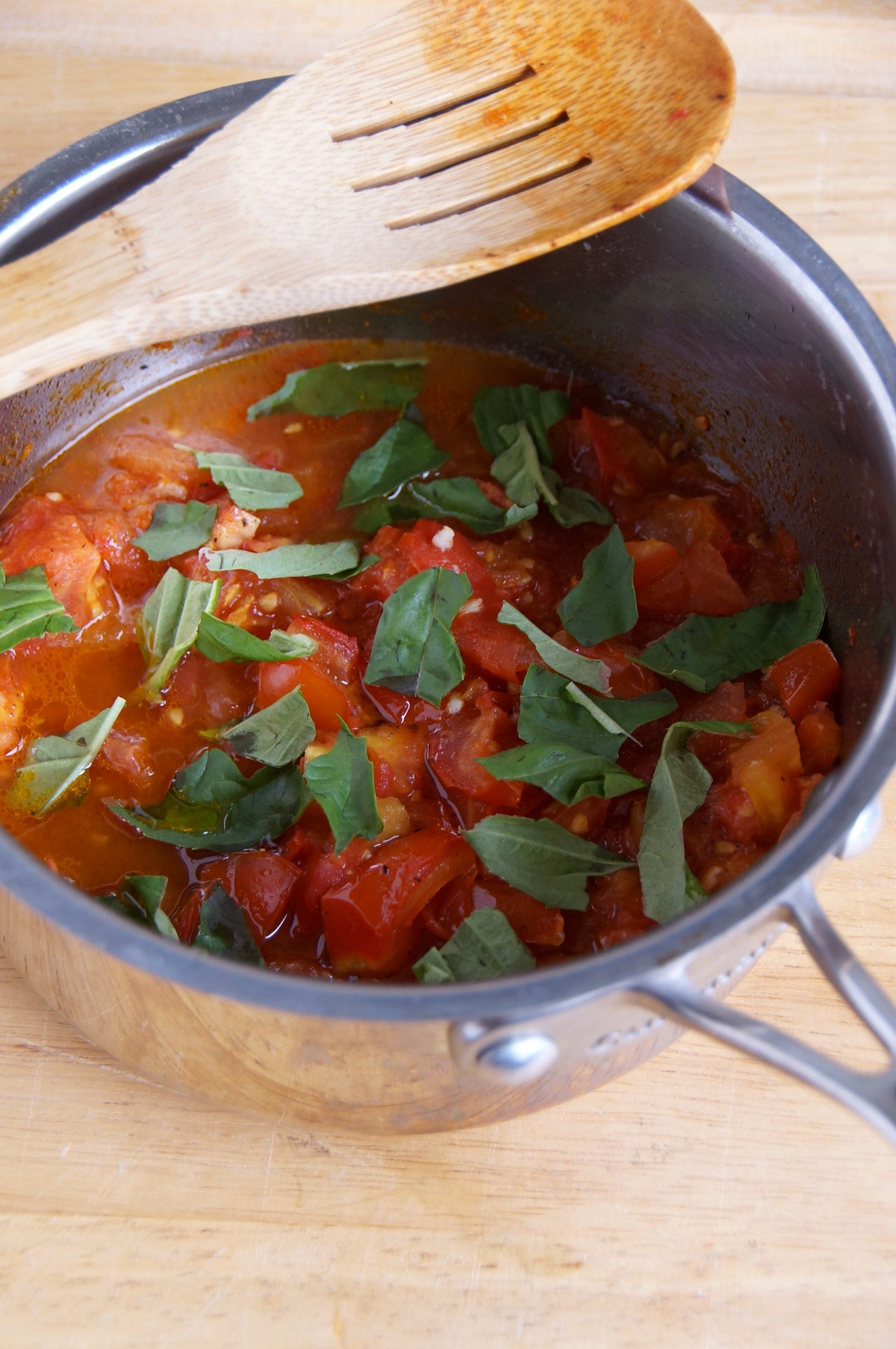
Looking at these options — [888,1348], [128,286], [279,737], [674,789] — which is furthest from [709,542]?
[888,1348]

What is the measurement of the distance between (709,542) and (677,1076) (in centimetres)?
88

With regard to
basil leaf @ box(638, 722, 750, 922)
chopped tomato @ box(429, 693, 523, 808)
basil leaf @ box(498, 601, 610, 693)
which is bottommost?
basil leaf @ box(638, 722, 750, 922)

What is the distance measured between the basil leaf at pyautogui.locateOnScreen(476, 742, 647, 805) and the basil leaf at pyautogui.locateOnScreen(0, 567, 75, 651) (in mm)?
733

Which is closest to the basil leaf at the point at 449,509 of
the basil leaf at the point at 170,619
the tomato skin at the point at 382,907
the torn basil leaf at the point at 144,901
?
the basil leaf at the point at 170,619

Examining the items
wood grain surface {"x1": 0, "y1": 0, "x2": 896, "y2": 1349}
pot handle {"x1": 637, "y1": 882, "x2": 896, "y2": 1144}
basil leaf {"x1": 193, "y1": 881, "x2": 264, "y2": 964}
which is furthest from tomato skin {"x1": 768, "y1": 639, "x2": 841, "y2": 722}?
basil leaf {"x1": 193, "y1": 881, "x2": 264, "y2": 964}

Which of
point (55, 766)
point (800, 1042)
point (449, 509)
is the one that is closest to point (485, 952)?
point (800, 1042)

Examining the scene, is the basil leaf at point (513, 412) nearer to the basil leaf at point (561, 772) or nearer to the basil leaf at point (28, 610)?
the basil leaf at point (561, 772)

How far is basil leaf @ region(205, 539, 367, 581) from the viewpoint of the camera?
1.92 m

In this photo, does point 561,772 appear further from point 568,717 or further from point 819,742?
point 819,742

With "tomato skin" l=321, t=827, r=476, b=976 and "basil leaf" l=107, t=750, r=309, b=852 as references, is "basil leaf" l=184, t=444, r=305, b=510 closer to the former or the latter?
"basil leaf" l=107, t=750, r=309, b=852

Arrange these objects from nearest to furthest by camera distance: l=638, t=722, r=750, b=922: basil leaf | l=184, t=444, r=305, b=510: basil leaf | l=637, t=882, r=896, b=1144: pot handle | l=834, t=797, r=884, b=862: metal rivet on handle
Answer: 1. l=637, t=882, r=896, b=1144: pot handle
2. l=834, t=797, r=884, b=862: metal rivet on handle
3. l=638, t=722, r=750, b=922: basil leaf
4. l=184, t=444, r=305, b=510: basil leaf

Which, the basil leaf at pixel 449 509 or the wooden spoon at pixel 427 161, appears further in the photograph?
the basil leaf at pixel 449 509

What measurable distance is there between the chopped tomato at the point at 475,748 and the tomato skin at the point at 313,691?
0.14 m

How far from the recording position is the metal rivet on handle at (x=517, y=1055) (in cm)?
112
